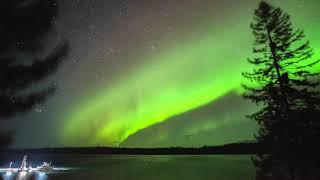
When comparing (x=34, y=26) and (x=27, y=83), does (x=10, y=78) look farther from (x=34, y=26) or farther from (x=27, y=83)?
(x=34, y=26)

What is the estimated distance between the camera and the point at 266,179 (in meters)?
30.5

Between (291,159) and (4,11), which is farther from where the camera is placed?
(291,159)

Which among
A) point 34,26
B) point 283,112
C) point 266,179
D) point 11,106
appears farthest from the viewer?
point 266,179

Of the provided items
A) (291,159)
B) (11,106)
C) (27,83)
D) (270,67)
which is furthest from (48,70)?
(291,159)

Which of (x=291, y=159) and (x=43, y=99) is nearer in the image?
(x=43, y=99)

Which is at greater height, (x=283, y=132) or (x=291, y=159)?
(x=283, y=132)

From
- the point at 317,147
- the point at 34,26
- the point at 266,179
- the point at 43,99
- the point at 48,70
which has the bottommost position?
the point at 266,179

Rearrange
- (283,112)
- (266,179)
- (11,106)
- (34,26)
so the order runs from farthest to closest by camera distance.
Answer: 1. (266,179)
2. (283,112)
3. (34,26)
4. (11,106)

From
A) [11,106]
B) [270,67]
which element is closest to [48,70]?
[11,106]

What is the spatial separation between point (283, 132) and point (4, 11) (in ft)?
74.4

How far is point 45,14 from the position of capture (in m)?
15.0

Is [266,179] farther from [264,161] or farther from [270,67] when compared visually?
[270,67]

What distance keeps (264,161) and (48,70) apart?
66.2ft

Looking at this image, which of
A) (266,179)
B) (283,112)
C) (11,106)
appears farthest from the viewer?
(266,179)
